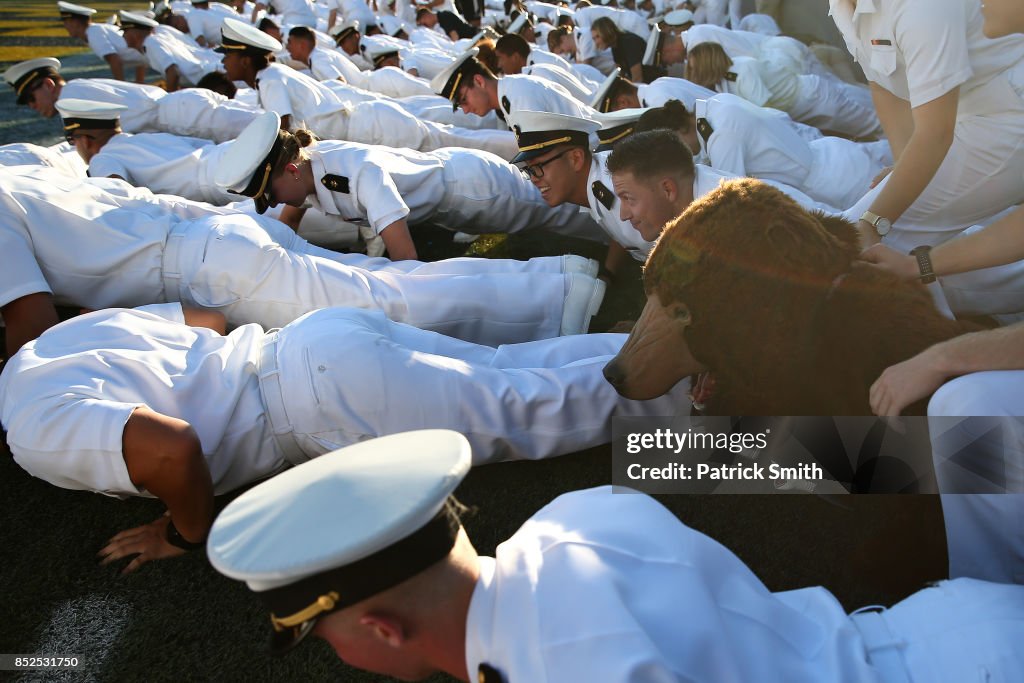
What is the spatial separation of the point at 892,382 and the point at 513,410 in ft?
3.57

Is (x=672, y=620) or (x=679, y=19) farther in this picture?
(x=679, y=19)

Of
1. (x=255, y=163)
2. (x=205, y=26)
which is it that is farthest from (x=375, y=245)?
(x=205, y=26)

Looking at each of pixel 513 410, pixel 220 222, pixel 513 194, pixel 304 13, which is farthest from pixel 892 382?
pixel 304 13

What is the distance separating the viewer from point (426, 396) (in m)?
2.17

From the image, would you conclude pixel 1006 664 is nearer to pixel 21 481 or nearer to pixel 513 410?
pixel 513 410

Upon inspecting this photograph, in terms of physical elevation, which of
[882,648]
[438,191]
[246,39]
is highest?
[246,39]

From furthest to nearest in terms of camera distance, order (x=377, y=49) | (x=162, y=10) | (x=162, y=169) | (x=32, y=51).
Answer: (x=32, y=51), (x=162, y=10), (x=377, y=49), (x=162, y=169)

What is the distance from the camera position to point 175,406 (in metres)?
2.15

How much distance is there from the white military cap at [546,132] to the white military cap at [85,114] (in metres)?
2.88

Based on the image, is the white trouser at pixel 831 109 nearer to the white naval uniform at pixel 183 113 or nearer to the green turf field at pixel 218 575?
the white naval uniform at pixel 183 113

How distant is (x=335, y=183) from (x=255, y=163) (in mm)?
399

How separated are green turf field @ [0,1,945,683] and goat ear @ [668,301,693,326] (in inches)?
26.1

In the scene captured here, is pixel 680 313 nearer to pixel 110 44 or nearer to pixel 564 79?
pixel 564 79

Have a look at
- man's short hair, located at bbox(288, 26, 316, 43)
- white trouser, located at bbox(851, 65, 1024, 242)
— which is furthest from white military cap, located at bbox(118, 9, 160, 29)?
white trouser, located at bbox(851, 65, 1024, 242)
